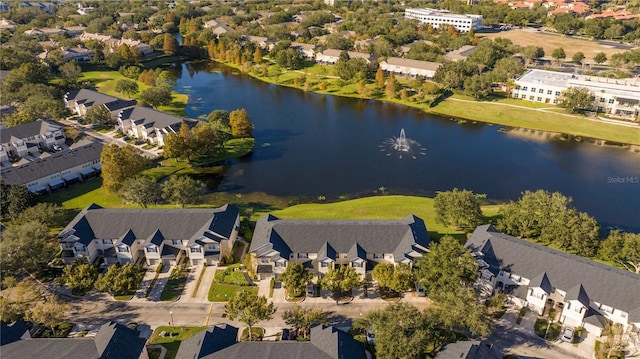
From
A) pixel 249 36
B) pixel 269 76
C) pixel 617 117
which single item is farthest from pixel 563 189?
pixel 249 36

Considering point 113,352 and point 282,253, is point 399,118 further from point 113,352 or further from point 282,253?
point 113,352

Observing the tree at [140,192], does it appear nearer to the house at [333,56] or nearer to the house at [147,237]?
the house at [147,237]

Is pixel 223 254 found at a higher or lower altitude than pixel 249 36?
lower

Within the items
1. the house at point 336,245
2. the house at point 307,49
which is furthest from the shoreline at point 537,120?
the house at point 336,245

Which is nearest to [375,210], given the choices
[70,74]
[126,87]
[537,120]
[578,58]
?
[537,120]

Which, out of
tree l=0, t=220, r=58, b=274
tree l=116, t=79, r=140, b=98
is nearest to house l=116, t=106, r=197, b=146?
tree l=116, t=79, r=140, b=98

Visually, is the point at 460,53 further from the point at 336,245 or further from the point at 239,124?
the point at 336,245

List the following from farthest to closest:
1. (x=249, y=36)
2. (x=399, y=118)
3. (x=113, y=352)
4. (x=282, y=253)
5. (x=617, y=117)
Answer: (x=249, y=36), (x=399, y=118), (x=617, y=117), (x=282, y=253), (x=113, y=352)
